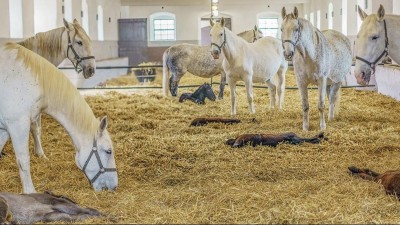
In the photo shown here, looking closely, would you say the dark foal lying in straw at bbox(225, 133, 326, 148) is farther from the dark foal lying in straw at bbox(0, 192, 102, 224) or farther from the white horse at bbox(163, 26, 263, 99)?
the white horse at bbox(163, 26, 263, 99)

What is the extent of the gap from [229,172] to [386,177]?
1280mm

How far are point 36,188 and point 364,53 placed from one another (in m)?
2.83

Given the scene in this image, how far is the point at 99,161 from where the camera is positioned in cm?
419

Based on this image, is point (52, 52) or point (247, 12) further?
point (247, 12)

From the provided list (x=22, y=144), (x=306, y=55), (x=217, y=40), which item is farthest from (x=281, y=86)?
(x=22, y=144)

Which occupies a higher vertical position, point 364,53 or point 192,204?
point 364,53

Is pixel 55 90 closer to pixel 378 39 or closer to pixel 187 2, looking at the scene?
pixel 378 39

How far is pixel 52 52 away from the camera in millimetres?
6328

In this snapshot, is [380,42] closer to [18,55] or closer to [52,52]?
[18,55]

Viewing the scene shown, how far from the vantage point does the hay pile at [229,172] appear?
11.6ft

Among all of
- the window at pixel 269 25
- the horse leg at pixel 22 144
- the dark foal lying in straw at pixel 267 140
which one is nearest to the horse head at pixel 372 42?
the dark foal lying in straw at pixel 267 140

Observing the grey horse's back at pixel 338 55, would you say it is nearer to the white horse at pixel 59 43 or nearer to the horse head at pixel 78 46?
the horse head at pixel 78 46

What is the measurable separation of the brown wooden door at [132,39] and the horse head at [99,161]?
19.0 meters

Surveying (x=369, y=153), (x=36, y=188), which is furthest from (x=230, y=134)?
(x=36, y=188)
